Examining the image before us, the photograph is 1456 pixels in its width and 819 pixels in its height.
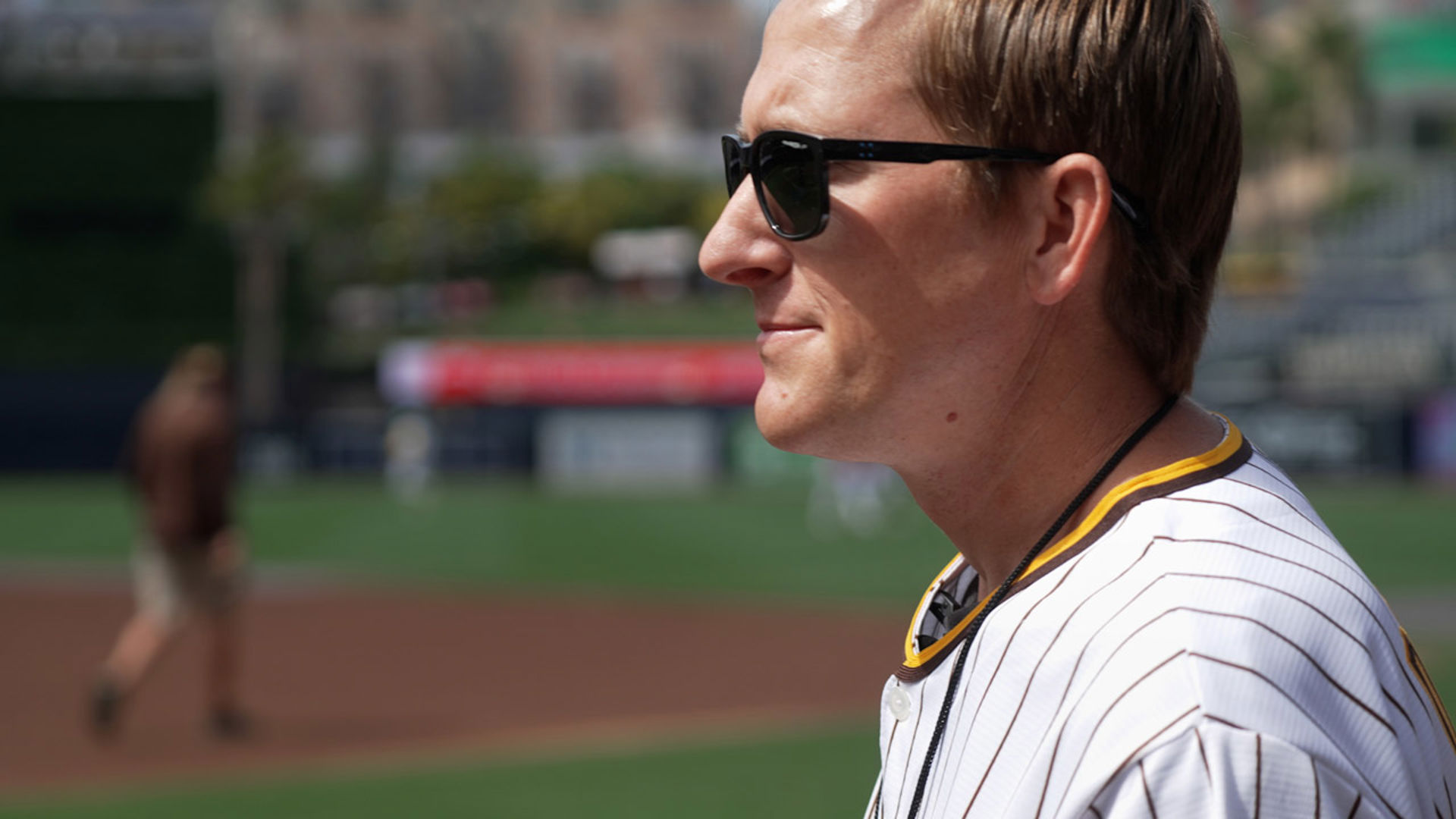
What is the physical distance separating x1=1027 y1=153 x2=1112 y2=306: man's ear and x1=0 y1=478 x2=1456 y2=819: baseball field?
234 inches

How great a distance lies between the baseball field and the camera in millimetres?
7613

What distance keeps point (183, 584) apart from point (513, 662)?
3439 millimetres

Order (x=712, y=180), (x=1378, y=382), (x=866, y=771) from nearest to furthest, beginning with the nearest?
(x=866, y=771) → (x=1378, y=382) → (x=712, y=180)

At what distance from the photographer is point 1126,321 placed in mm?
1277

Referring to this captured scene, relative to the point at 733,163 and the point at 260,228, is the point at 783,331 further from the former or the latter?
the point at 260,228

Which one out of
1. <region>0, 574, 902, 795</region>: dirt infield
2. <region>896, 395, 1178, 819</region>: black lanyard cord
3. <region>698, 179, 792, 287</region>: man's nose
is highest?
<region>698, 179, 792, 287</region>: man's nose

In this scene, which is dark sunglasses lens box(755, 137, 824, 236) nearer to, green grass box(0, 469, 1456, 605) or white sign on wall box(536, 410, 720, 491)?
green grass box(0, 469, 1456, 605)

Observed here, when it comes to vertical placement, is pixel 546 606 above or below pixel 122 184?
below

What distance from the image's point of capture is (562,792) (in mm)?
7434

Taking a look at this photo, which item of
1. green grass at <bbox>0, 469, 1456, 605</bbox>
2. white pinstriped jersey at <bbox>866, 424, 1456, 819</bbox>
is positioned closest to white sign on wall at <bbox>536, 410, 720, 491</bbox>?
green grass at <bbox>0, 469, 1456, 605</bbox>

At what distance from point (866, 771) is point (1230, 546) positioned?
6823 mm

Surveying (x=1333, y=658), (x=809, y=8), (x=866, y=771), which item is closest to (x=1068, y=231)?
(x=809, y=8)

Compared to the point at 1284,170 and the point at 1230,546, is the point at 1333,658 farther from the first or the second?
the point at 1284,170

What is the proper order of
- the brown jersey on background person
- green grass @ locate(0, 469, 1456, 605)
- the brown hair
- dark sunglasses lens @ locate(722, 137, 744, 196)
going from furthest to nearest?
green grass @ locate(0, 469, 1456, 605) < the brown jersey on background person < dark sunglasses lens @ locate(722, 137, 744, 196) < the brown hair
